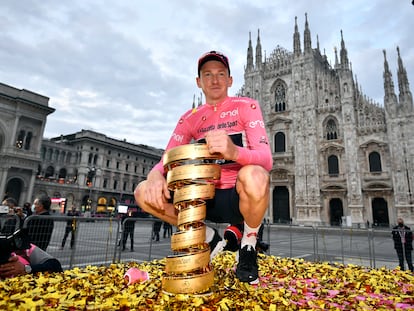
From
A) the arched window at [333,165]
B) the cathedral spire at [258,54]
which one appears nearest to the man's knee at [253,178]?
the arched window at [333,165]

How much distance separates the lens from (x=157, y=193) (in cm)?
199

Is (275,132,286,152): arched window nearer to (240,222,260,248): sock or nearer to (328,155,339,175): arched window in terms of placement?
(328,155,339,175): arched window

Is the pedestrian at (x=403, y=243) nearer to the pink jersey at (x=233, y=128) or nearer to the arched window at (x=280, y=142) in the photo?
the pink jersey at (x=233, y=128)

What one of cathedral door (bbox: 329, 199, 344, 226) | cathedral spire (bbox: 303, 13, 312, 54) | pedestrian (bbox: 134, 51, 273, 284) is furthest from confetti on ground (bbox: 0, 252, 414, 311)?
cathedral spire (bbox: 303, 13, 312, 54)

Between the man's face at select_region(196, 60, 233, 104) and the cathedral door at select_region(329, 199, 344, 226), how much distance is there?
2853cm

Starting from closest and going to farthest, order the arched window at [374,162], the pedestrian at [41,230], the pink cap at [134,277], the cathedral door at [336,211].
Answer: the pink cap at [134,277] < the pedestrian at [41,230] < the arched window at [374,162] < the cathedral door at [336,211]

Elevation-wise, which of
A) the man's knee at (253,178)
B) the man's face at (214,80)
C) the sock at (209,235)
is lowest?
the sock at (209,235)

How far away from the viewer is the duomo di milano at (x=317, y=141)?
80.3ft

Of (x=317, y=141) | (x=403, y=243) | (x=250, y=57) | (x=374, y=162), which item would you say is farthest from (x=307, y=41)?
(x=403, y=243)

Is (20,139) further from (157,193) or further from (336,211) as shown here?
(336,211)

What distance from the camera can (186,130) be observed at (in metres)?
2.54

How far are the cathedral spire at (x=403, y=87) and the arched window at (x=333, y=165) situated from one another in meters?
8.15

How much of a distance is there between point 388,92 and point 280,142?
12.1m

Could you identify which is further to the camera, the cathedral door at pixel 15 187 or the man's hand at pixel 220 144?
the cathedral door at pixel 15 187
